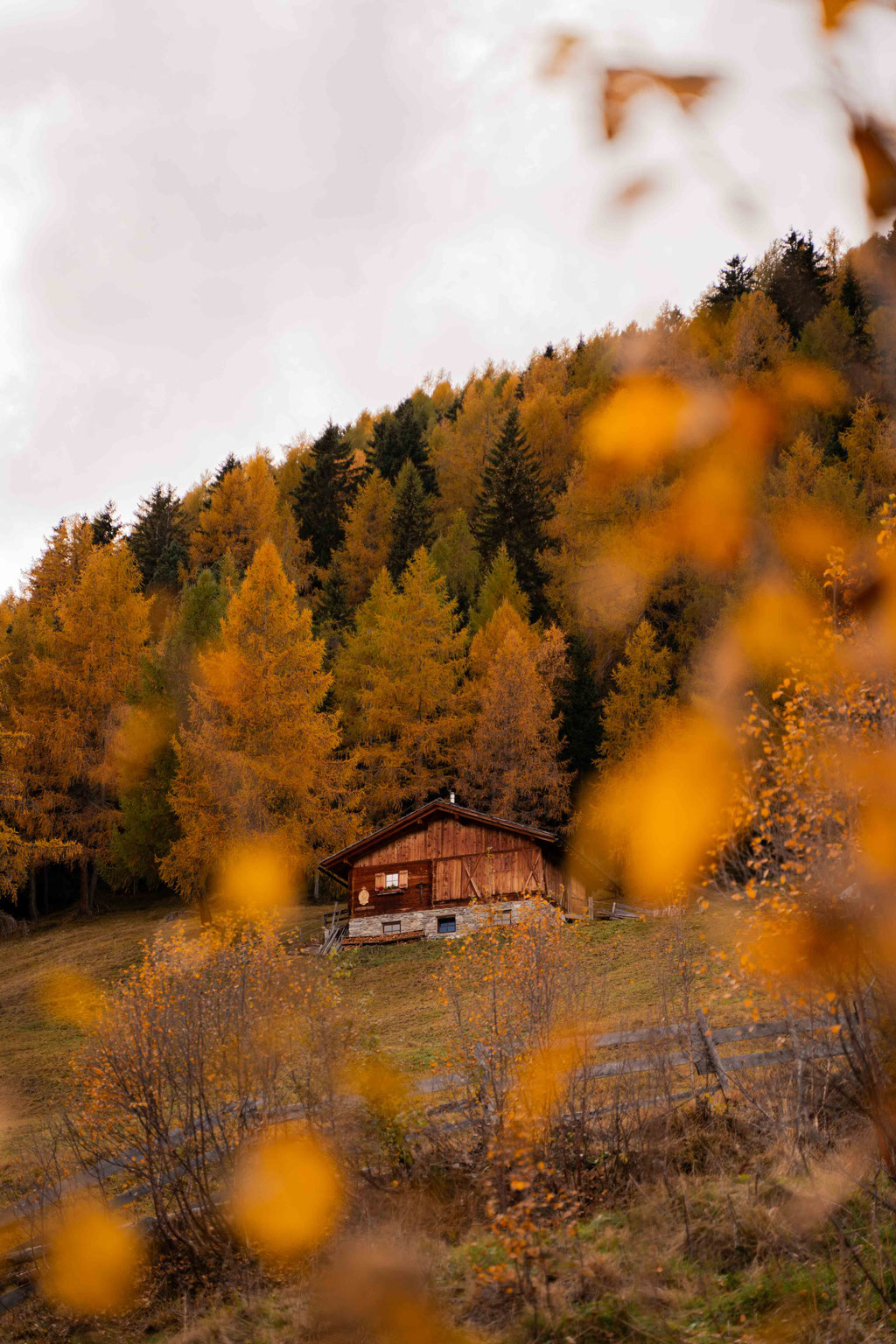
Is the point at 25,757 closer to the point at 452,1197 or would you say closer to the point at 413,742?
the point at 413,742

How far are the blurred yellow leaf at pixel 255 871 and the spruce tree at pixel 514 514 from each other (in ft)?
66.4

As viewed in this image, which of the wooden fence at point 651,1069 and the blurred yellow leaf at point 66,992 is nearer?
the wooden fence at point 651,1069

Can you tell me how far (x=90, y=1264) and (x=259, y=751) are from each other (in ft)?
72.8

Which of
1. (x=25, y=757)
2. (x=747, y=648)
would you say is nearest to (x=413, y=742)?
(x=747, y=648)

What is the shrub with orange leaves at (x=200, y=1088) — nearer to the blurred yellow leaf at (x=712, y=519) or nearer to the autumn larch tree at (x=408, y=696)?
the autumn larch tree at (x=408, y=696)

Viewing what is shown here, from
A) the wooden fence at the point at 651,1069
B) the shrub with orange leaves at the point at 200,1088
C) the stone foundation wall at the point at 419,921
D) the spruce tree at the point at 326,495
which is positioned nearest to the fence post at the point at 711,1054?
the wooden fence at the point at 651,1069

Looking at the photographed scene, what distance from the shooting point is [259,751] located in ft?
103

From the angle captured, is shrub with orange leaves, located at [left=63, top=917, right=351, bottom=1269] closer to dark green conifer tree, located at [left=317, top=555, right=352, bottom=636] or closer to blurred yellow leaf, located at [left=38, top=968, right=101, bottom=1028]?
blurred yellow leaf, located at [left=38, top=968, right=101, bottom=1028]

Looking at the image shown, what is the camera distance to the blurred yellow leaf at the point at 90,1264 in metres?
9.38

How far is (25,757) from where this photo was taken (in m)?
36.2

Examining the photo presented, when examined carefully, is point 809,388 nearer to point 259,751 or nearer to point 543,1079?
point 259,751

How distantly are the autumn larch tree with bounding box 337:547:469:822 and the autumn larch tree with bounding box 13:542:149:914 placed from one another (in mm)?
9337

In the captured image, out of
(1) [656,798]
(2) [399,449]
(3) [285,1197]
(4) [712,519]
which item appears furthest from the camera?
(2) [399,449]

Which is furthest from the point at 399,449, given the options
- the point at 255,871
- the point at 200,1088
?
the point at 200,1088
